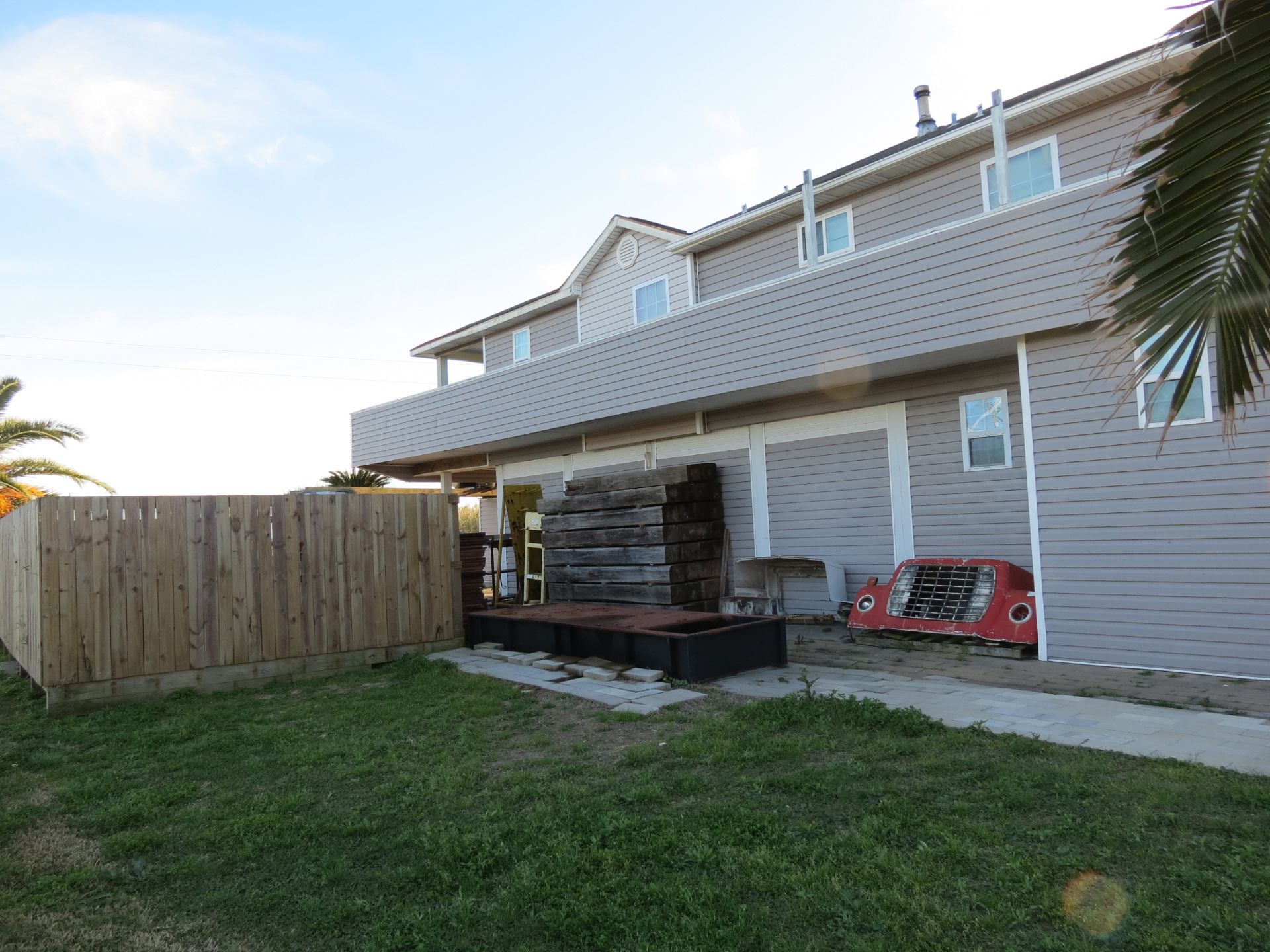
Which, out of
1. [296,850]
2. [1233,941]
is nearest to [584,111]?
[296,850]

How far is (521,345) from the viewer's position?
17.5 meters

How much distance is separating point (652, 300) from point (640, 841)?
12121 millimetres

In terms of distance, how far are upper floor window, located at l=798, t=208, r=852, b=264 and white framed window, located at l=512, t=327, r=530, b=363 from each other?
7.25m

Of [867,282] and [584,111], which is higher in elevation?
[584,111]

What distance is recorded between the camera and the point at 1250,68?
6.43 ft

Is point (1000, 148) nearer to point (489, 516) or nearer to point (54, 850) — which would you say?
point (54, 850)

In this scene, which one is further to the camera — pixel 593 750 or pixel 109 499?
pixel 109 499

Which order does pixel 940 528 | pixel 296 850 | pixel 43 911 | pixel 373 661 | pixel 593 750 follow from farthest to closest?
1. pixel 940 528
2. pixel 373 661
3. pixel 593 750
4. pixel 296 850
5. pixel 43 911

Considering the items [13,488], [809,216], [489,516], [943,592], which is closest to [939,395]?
[943,592]

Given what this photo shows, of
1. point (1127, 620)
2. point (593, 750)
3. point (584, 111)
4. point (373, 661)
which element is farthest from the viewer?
point (584, 111)

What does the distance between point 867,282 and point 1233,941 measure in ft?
24.6

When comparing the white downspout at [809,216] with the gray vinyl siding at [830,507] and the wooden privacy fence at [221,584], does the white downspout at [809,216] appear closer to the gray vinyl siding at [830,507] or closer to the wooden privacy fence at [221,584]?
the gray vinyl siding at [830,507]

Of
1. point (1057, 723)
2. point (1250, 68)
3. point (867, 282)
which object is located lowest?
point (1057, 723)

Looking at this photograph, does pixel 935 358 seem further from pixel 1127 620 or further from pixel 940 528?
pixel 1127 620
